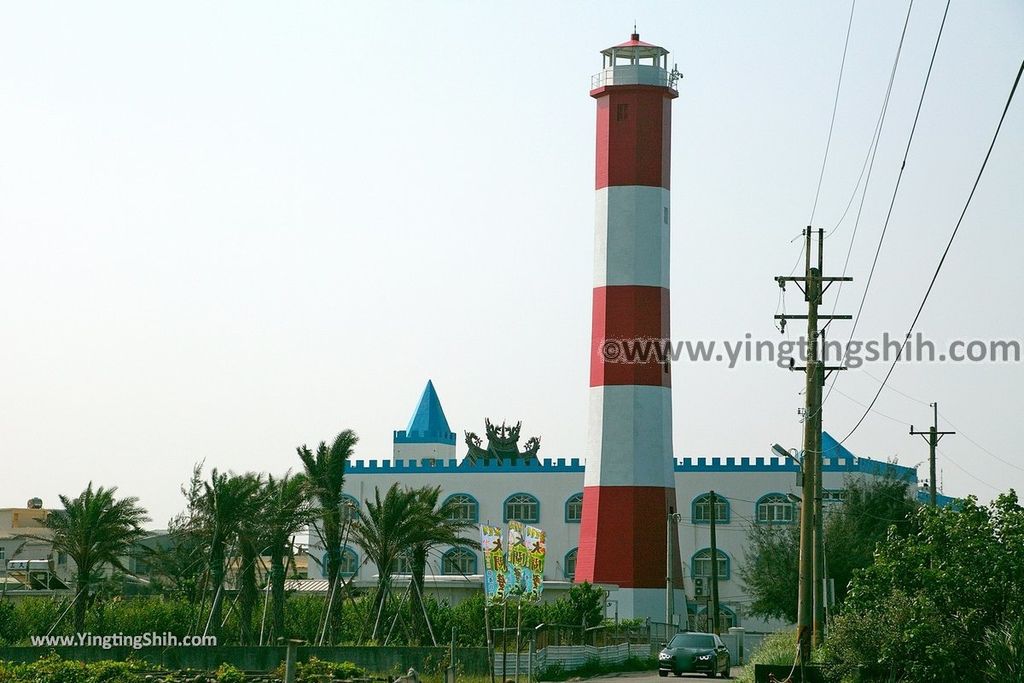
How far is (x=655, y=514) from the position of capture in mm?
51219

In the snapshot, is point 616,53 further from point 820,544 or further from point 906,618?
point 906,618

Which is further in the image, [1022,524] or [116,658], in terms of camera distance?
[116,658]

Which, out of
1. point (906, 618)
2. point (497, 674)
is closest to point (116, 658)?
point (497, 674)

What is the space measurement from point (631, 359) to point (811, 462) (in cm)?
1898

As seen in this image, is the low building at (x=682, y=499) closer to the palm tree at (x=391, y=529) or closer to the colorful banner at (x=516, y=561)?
the palm tree at (x=391, y=529)

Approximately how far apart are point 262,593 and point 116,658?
14.9 metres

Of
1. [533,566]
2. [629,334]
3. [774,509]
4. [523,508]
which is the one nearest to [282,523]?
[533,566]

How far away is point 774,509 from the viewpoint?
60750 mm

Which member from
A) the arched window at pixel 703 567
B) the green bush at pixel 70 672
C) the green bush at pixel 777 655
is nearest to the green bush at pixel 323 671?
the green bush at pixel 70 672

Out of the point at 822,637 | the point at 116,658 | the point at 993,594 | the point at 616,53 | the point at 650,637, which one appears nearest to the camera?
the point at 993,594

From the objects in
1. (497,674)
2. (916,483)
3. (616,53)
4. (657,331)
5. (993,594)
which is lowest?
→ (497,674)

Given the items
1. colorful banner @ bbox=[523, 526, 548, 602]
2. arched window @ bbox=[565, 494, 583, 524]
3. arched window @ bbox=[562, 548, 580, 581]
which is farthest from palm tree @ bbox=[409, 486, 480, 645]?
arched window @ bbox=[565, 494, 583, 524]

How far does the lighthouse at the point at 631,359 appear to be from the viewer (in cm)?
5075

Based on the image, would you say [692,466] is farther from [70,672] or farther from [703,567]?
[70,672]
